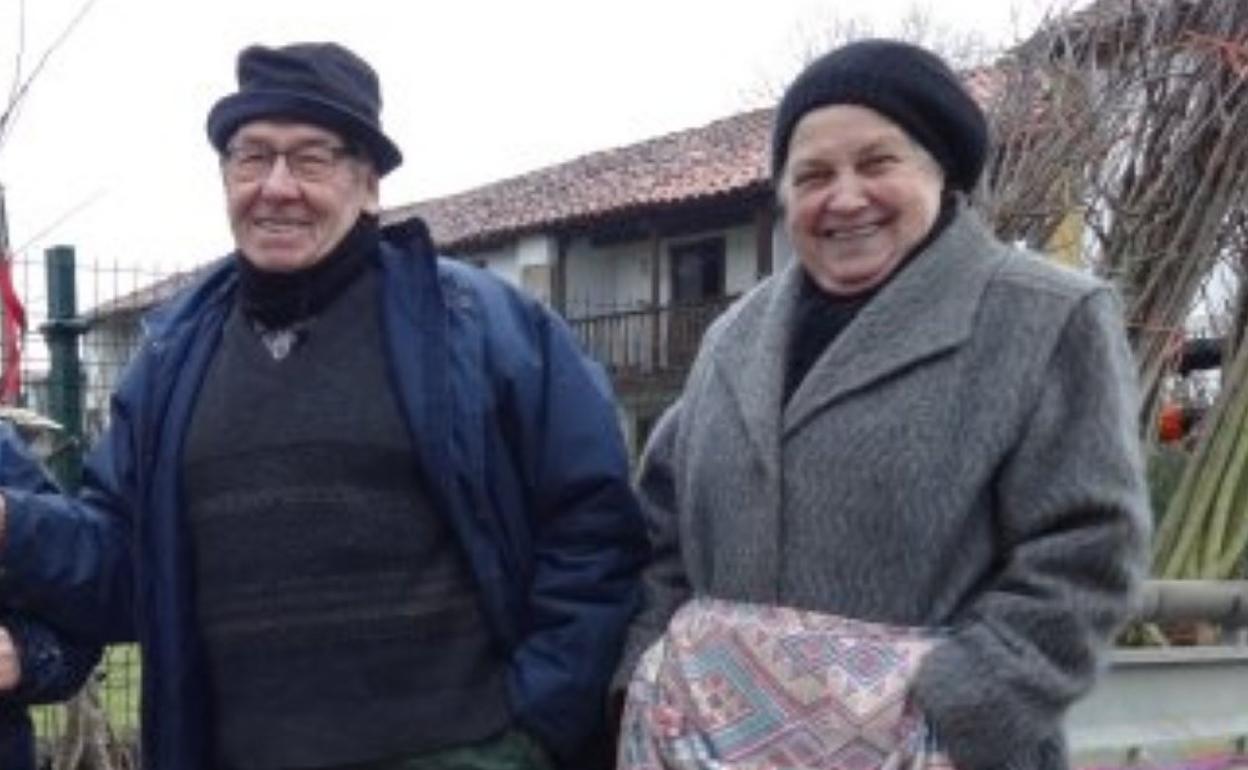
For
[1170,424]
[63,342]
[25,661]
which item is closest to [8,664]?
[25,661]

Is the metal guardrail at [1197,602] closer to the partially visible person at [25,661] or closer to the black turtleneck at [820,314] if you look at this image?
the black turtleneck at [820,314]

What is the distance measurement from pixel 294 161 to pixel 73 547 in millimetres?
713

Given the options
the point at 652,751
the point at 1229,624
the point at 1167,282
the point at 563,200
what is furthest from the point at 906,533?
the point at 563,200

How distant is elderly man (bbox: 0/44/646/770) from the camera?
2619mm

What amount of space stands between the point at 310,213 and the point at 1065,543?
3.90 ft

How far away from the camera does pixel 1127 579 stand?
224cm

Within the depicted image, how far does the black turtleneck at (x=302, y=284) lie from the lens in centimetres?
270

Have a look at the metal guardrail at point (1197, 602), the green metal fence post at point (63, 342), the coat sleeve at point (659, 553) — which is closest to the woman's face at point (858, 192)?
the coat sleeve at point (659, 553)

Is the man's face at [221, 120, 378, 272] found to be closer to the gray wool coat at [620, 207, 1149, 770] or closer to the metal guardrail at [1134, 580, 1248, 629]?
the gray wool coat at [620, 207, 1149, 770]

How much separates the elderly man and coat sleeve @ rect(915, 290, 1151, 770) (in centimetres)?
65

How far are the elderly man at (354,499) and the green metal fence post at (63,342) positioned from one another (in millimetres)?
2091

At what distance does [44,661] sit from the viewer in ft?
9.34

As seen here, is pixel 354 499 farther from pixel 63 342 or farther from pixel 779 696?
pixel 63 342

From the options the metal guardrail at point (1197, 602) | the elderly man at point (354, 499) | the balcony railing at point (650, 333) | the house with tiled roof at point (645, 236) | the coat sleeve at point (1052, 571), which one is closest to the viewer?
the coat sleeve at point (1052, 571)
